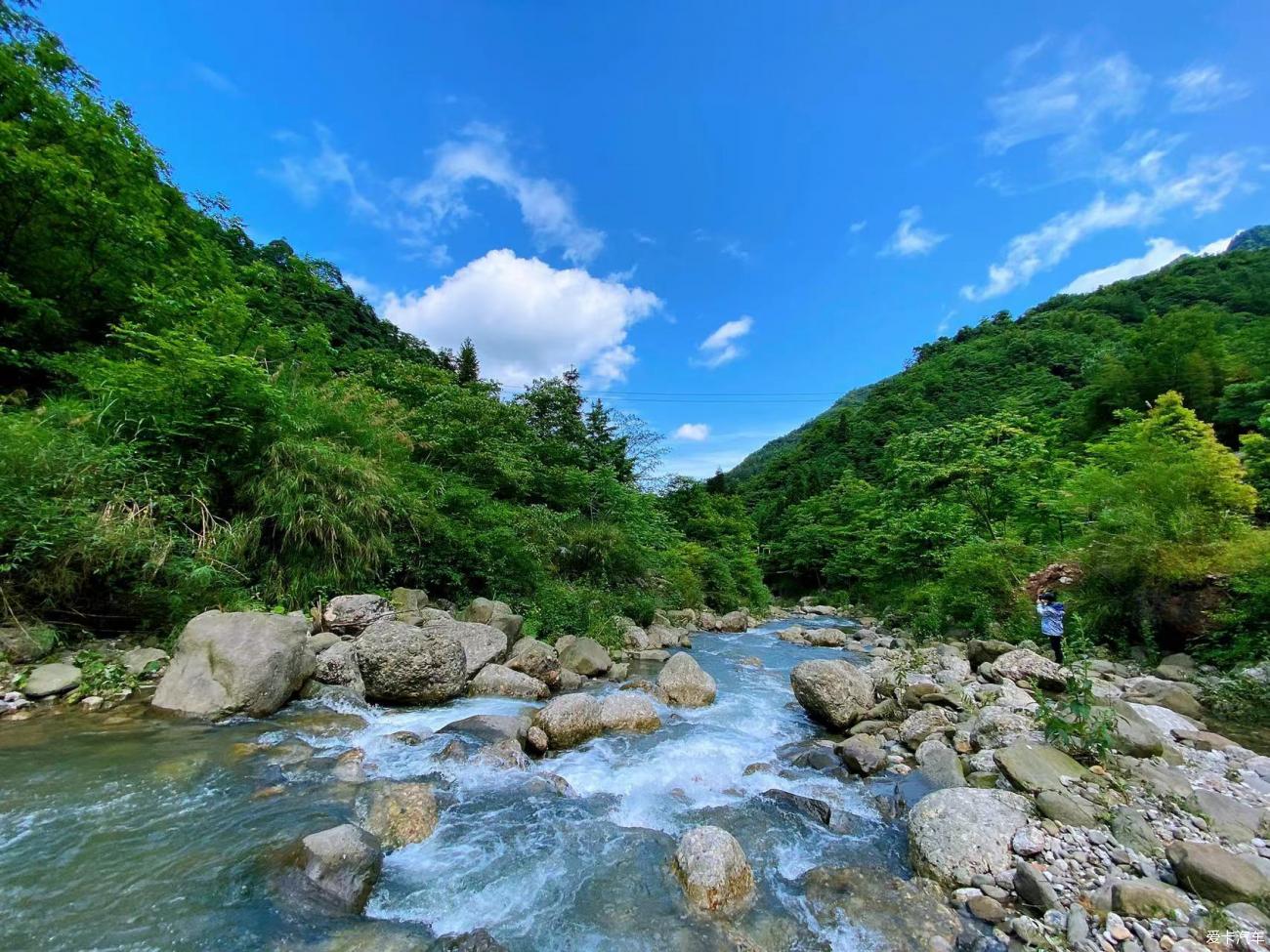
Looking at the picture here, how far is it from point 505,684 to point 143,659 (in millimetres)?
4574

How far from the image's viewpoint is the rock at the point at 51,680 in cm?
528

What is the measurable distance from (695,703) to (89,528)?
8.63 metres

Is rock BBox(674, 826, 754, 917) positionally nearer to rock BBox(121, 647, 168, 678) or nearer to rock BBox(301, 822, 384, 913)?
rock BBox(301, 822, 384, 913)

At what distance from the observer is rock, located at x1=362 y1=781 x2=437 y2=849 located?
3.97 metres

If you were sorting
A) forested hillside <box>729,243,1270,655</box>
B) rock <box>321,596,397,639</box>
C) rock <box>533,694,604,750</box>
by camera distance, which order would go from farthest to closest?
1. forested hillside <box>729,243,1270,655</box>
2. rock <box>321,596,397,639</box>
3. rock <box>533,694,604,750</box>

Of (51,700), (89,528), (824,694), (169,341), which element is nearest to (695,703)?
(824,694)

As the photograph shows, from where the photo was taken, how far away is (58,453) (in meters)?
6.23

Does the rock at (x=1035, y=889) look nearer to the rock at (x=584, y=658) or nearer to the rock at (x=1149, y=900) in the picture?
the rock at (x=1149, y=900)

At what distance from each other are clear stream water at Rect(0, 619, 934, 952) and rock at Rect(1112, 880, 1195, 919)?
1.37 meters

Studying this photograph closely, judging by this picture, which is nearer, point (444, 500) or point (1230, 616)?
point (1230, 616)

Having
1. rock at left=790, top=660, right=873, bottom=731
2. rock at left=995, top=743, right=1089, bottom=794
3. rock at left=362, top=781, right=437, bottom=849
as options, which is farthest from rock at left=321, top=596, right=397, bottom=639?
rock at left=995, top=743, right=1089, bottom=794

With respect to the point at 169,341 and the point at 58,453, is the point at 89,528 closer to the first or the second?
the point at 58,453

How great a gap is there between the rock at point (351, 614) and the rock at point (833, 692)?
7.13 m

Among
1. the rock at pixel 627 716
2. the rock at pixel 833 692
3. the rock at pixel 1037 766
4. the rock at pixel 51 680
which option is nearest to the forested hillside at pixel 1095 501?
the rock at pixel 1037 766
